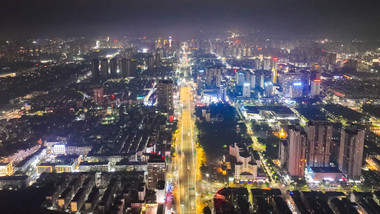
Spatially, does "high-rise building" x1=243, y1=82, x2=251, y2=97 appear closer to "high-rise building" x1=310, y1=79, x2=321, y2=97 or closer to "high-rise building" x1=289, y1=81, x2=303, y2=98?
"high-rise building" x1=289, y1=81, x2=303, y2=98

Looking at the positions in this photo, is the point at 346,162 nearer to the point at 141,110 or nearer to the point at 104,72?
the point at 141,110

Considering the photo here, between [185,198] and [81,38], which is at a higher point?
[81,38]

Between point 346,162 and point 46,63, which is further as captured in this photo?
point 46,63

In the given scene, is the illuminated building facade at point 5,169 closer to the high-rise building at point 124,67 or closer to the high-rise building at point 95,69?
the high-rise building at point 95,69

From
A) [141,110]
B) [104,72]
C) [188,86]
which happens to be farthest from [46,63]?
[141,110]

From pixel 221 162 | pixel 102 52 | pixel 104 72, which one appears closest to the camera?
pixel 221 162

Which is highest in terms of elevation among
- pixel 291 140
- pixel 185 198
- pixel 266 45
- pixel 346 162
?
pixel 266 45

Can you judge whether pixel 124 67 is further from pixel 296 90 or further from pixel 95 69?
pixel 296 90
